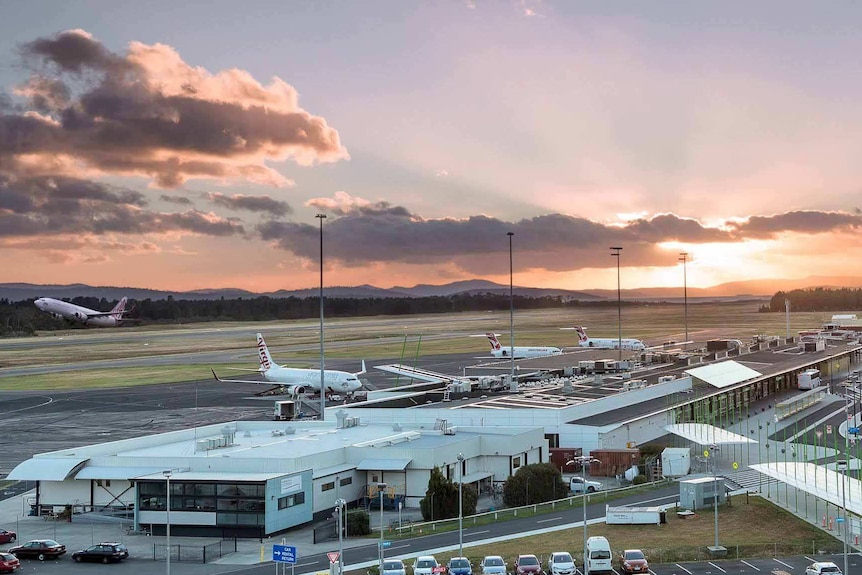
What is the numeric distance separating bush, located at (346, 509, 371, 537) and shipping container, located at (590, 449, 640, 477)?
29.0m

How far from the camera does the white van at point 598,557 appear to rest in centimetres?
4816

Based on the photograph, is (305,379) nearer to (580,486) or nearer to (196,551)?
(580,486)

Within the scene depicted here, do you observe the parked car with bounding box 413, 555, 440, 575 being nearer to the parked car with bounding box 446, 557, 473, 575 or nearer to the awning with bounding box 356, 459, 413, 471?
the parked car with bounding box 446, 557, 473, 575

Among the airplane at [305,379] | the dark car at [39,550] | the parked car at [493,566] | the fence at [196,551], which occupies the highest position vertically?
the airplane at [305,379]

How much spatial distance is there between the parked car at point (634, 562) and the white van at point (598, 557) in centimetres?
82

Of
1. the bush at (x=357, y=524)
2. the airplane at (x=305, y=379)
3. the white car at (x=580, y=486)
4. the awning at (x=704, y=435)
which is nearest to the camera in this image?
the bush at (x=357, y=524)

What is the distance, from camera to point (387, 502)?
70750mm

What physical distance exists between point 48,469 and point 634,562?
4513 centimetres

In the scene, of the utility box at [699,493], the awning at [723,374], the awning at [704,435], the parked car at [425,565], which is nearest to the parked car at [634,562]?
Answer: the parked car at [425,565]

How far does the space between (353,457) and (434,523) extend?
12.8 metres

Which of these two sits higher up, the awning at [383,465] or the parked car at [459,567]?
the awning at [383,465]

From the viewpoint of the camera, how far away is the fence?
5581cm

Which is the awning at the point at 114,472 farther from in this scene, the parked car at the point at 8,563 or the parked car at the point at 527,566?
the parked car at the point at 527,566

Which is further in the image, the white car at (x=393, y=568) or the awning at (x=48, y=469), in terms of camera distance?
the awning at (x=48, y=469)
